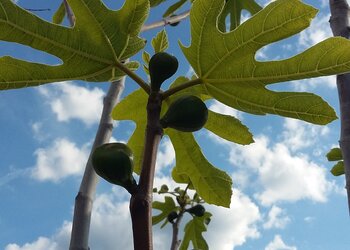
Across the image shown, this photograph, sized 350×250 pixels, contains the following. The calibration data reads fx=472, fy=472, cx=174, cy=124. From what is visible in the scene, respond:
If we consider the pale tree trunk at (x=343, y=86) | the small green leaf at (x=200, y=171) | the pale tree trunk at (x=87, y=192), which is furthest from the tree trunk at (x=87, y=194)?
the pale tree trunk at (x=343, y=86)

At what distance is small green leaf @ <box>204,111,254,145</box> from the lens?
169 cm

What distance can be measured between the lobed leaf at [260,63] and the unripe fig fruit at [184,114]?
0.74ft

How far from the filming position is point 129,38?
1.44 metres

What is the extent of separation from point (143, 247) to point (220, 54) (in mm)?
718

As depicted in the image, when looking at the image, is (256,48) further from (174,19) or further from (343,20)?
(174,19)

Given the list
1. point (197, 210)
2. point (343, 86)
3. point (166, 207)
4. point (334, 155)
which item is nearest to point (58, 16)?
point (166, 207)

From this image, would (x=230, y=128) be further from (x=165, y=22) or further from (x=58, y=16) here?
(x=58, y=16)

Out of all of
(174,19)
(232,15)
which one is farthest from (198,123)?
(232,15)

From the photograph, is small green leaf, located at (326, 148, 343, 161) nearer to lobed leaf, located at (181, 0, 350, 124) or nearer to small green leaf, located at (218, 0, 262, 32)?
small green leaf, located at (218, 0, 262, 32)

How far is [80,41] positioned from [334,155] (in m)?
2.73

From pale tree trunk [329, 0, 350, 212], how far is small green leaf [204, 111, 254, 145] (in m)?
0.69

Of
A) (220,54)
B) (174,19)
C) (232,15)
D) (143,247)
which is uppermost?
(232,15)

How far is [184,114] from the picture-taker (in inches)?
49.3

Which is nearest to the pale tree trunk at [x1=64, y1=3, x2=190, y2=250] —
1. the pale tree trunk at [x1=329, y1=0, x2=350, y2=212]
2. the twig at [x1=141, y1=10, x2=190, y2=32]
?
the twig at [x1=141, y1=10, x2=190, y2=32]
